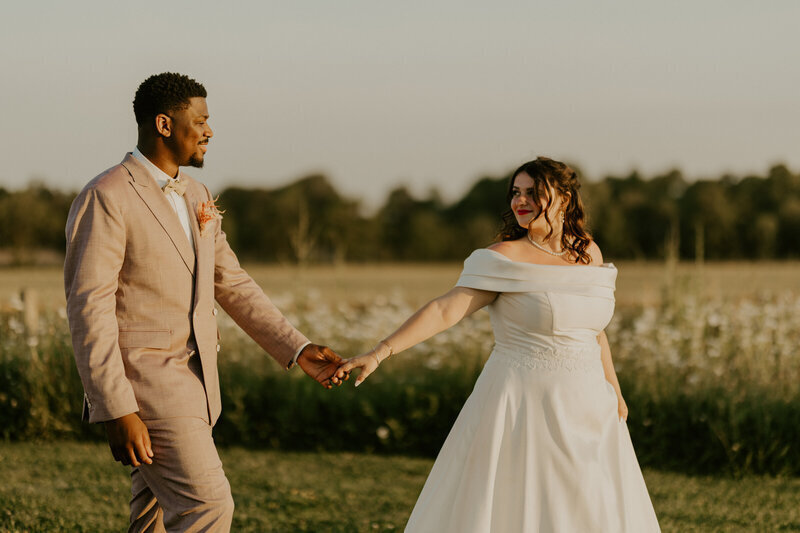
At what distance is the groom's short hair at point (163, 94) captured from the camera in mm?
3320

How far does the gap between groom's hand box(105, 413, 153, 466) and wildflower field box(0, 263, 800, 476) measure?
471cm

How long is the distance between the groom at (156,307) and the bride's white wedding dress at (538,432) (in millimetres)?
1019

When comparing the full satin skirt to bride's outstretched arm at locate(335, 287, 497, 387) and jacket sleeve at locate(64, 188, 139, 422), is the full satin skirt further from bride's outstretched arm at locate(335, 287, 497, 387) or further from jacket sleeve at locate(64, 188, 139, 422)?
jacket sleeve at locate(64, 188, 139, 422)

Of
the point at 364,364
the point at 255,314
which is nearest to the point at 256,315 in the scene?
the point at 255,314

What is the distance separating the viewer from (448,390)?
789cm

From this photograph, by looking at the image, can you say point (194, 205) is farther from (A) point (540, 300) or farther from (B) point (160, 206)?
(A) point (540, 300)

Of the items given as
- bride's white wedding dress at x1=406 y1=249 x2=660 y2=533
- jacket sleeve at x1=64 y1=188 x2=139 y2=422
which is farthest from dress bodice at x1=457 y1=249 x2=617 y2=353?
jacket sleeve at x1=64 y1=188 x2=139 y2=422

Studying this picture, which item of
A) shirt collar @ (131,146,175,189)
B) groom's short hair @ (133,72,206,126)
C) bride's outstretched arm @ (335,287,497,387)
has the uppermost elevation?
groom's short hair @ (133,72,206,126)

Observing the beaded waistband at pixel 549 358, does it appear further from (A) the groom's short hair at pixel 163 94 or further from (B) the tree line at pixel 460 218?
(B) the tree line at pixel 460 218

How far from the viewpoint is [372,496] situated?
656 cm

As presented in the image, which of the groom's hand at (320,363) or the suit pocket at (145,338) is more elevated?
the suit pocket at (145,338)

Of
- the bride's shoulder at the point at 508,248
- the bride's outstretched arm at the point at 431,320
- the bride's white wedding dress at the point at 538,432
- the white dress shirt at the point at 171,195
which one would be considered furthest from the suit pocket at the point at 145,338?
the bride's shoulder at the point at 508,248

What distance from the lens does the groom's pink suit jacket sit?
307 cm

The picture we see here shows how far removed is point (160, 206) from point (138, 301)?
37 cm
